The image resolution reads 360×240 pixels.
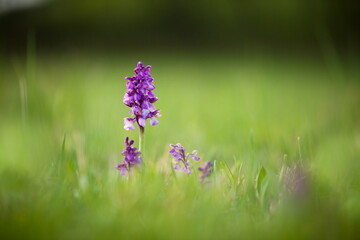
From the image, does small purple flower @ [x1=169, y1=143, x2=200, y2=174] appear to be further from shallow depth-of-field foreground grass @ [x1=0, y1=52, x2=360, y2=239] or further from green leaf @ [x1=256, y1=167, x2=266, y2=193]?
green leaf @ [x1=256, y1=167, x2=266, y2=193]

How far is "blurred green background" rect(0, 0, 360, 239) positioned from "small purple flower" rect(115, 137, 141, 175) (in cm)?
4

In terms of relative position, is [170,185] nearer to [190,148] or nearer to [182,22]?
[190,148]

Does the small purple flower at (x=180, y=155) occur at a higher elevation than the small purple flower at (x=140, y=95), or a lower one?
lower

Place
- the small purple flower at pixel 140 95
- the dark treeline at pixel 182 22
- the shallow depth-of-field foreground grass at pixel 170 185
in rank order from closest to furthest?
the shallow depth-of-field foreground grass at pixel 170 185
the small purple flower at pixel 140 95
the dark treeline at pixel 182 22

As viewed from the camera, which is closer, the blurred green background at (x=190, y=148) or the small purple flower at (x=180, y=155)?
the blurred green background at (x=190, y=148)

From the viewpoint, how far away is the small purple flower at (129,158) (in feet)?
4.33

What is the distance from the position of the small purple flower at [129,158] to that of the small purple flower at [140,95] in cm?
8

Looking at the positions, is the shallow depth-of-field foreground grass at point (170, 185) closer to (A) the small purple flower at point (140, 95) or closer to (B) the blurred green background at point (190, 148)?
(B) the blurred green background at point (190, 148)

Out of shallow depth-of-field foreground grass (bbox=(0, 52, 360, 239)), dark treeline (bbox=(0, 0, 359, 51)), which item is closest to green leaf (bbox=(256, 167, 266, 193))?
shallow depth-of-field foreground grass (bbox=(0, 52, 360, 239))

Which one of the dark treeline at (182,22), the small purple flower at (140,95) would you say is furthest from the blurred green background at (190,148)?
the dark treeline at (182,22)

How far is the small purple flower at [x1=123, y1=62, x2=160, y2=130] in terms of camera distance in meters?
1.31

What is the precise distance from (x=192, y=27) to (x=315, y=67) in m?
3.15

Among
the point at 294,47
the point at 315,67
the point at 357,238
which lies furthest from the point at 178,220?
the point at 294,47

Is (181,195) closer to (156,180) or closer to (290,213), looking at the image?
(156,180)
